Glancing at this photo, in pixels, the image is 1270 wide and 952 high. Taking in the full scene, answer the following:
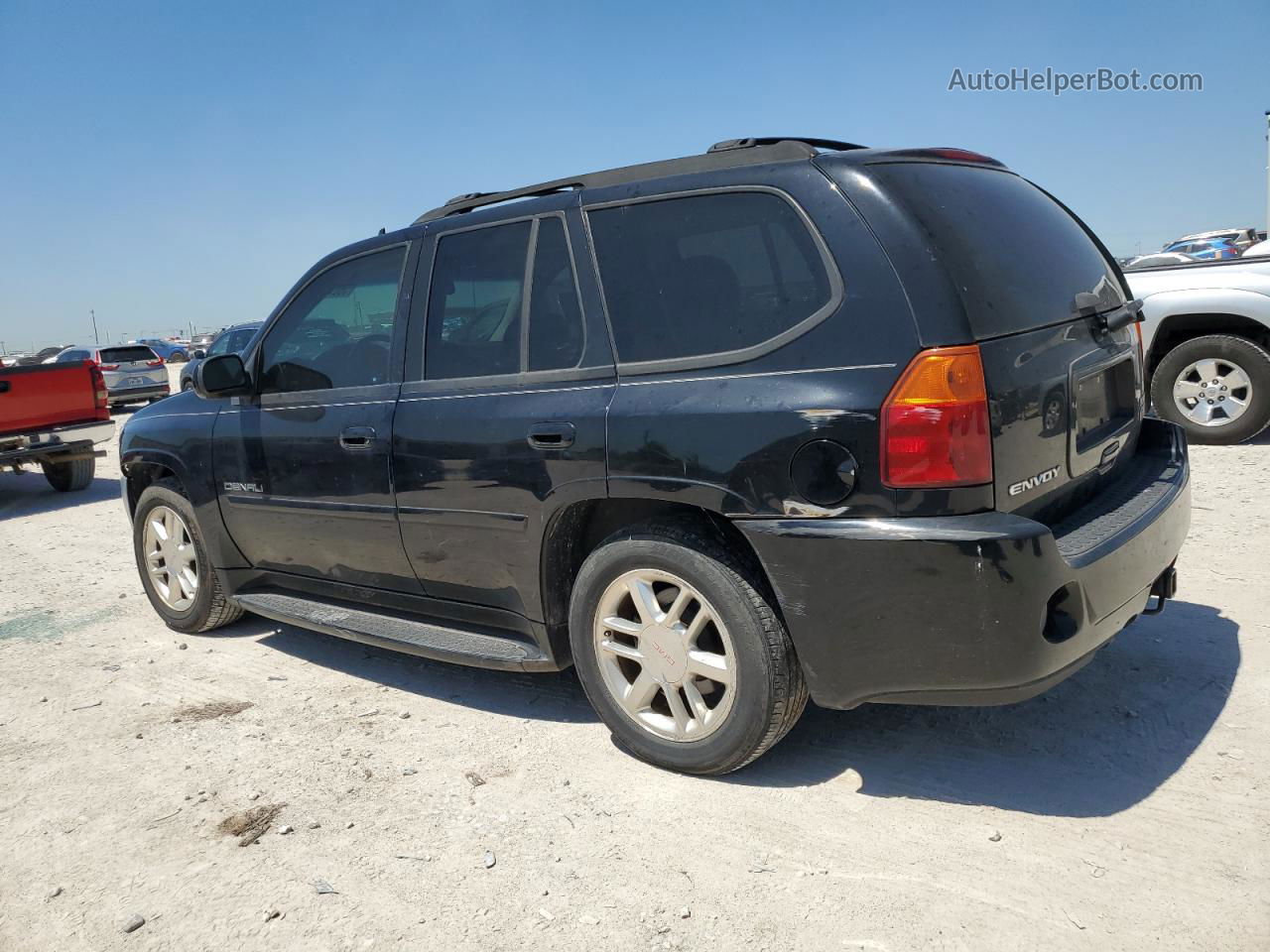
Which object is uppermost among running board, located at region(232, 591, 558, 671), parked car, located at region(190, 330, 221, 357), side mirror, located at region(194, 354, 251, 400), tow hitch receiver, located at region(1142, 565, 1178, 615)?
parked car, located at region(190, 330, 221, 357)

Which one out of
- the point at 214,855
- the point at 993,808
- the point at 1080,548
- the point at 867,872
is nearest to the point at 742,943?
the point at 867,872

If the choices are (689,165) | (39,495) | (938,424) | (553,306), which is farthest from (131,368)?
(938,424)

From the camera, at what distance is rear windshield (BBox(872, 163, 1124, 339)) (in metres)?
2.69

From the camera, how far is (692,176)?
3.08 meters

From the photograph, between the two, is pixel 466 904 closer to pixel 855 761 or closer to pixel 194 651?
pixel 855 761

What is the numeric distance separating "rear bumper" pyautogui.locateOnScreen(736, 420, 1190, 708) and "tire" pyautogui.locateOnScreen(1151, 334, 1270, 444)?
5.46m

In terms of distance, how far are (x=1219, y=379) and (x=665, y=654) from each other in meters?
6.41

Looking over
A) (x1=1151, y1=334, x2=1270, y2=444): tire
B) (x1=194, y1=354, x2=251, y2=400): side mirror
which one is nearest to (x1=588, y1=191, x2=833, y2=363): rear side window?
(x1=194, y1=354, x2=251, y2=400): side mirror

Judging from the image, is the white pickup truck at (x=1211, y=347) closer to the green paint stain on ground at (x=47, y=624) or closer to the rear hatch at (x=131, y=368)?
the green paint stain on ground at (x=47, y=624)

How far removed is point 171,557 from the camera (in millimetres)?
5164

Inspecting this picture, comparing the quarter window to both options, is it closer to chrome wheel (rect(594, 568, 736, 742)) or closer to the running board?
the running board

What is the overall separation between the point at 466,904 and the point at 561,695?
4.66 ft

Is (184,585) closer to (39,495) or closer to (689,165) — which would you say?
(689,165)

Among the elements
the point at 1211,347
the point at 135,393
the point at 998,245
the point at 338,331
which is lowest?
the point at 135,393
